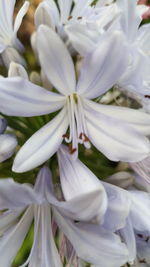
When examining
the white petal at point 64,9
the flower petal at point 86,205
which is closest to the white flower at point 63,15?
the white petal at point 64,9

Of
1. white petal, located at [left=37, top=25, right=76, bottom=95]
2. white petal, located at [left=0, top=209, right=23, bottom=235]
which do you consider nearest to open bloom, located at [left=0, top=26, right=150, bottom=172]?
white petal, located at [left=37, top=25, right=76, bottom=95]

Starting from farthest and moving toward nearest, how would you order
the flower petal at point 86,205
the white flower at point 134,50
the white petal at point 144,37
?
the white petal at point 144,37 → the white flower at point 134,50 → the flower petal at point 86,205

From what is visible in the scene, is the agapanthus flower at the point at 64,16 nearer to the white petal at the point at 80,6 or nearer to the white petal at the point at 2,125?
the white petal at the point at 80,6

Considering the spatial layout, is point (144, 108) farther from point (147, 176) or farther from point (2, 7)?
point (2, 7)

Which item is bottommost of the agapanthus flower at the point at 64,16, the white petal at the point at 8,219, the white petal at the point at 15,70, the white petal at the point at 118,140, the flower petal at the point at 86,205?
the white petal at the point at 8,219

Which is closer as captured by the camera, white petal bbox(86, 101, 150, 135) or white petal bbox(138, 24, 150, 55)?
white petal bbox(86, 101, 150, 135)

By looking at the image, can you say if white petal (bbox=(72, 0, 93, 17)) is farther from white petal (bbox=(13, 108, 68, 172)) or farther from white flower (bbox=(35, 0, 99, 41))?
white petal (bbox=(13, 108, 68, 172))
